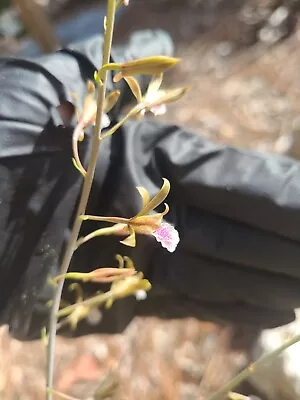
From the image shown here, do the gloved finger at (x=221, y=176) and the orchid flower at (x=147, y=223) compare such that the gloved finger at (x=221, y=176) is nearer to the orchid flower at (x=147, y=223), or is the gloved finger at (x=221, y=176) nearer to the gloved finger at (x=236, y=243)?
the gloved finger at (x=236, y=243)

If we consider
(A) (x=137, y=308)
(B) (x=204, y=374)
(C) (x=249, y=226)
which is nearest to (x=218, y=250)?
(C) (x=249, y=226)

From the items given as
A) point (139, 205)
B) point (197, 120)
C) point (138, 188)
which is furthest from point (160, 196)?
point (197, 120)

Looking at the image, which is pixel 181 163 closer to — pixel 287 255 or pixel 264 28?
pixel 287 255

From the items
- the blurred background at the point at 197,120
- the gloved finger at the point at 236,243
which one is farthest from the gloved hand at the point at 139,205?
the blurred background at the point at 197,120

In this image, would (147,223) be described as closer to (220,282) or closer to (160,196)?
(160,196)

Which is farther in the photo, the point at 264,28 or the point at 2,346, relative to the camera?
the point at 264,28

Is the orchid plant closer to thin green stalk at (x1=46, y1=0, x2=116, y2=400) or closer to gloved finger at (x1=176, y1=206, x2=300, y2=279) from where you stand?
thin green stalk at (x1=46, y1=0, x2=116, y2=400)
